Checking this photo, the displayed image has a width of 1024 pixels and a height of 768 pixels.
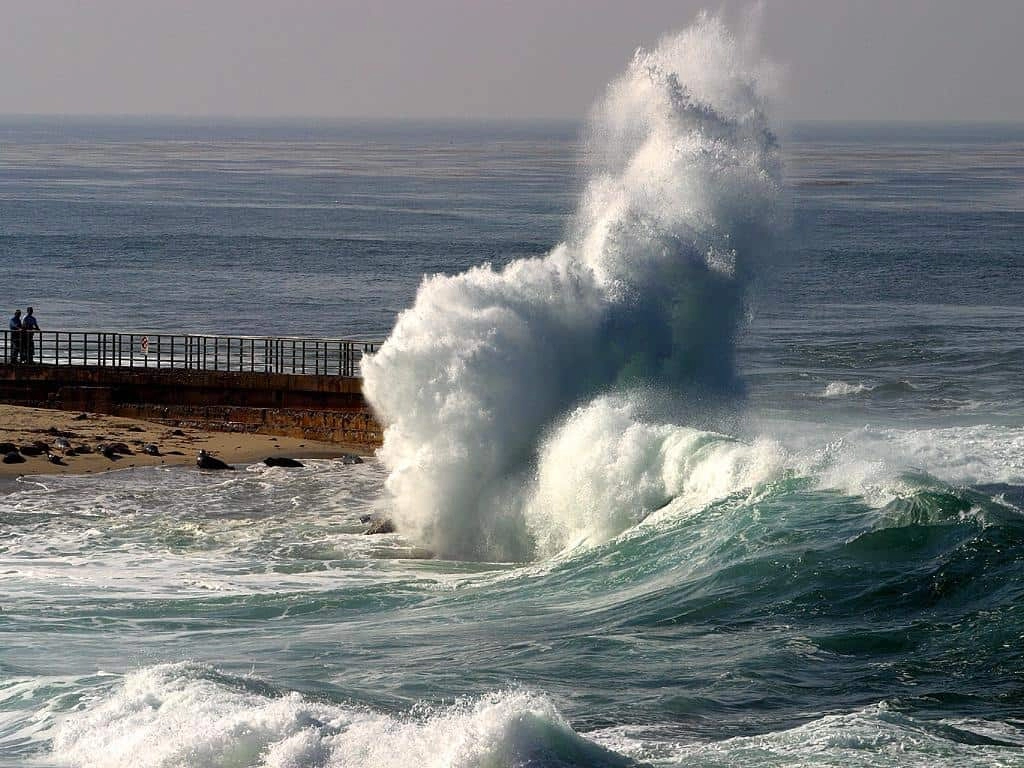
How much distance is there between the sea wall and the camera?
2641cm

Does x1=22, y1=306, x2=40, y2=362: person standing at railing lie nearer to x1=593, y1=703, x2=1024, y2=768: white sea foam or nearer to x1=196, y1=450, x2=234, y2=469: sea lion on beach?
x1=196, y1=450, x2=234, y2=469: sea lion on beach

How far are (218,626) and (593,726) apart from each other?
15.0ft

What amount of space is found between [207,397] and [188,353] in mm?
1063

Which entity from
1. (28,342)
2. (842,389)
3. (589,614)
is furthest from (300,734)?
(842,389)

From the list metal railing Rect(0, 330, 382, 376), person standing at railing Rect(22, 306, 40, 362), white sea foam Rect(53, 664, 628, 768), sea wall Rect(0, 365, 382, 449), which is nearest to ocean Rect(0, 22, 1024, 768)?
white sea foam Rect(53, 664, 628, 768)

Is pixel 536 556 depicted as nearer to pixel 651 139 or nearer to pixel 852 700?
pixel 852 700

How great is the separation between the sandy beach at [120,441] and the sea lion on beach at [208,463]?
0.27 metres

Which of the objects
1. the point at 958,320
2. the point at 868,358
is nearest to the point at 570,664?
the point at 868,358

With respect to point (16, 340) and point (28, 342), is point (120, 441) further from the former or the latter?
point (16, 340)

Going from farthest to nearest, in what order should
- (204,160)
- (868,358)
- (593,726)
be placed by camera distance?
(204,160) < (868,358) < (593,726)

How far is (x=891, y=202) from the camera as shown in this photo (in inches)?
3578

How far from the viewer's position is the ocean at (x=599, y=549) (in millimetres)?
10531

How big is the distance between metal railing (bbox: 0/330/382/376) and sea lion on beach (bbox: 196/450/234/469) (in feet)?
10.0

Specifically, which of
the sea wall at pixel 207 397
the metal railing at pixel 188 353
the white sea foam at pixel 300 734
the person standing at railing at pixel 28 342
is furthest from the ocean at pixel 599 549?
the person standing at railing at pixel 28 342
